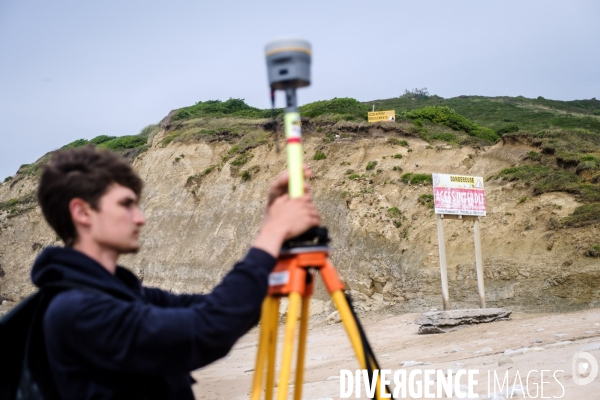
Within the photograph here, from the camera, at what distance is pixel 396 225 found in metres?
20.3

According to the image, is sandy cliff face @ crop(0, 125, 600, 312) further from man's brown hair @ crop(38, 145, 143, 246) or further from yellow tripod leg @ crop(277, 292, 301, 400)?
man's brown hair @ crop(38, 145, 143, 246)

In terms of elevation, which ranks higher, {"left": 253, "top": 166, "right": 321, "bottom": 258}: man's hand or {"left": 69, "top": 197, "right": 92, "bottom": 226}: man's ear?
{"left": 69, "top": 197, "right": 92, "bottom": 226}: man's ear

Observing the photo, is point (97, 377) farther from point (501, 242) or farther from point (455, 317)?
point (501, 242)

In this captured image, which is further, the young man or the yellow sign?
the yellow sign

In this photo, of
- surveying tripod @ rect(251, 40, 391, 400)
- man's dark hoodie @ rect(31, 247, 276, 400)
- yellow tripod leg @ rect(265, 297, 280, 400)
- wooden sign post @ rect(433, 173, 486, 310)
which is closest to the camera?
man's dark hoodie @ rect(31, 247, 276, 400)

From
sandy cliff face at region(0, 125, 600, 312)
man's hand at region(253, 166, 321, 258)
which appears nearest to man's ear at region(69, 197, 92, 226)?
man's hand at region(253, 166, 321, 258)

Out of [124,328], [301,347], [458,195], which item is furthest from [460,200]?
[124,328]

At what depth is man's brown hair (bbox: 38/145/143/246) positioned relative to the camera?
1723 mm

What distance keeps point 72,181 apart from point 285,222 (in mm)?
588

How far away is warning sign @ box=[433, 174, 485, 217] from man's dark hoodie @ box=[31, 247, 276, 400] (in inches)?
516

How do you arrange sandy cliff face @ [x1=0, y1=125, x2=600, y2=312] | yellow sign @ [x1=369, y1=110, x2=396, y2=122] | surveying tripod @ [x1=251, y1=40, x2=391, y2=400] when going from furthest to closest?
1. yellow sign @ [x1=369, y1=110, x2=396, y2=122]
2. sandy cliff face @ [x1=0, y1=125, x2=600, y2=312]
3. surveying tripod @ [x1=251, y1=40, x2=391, y2=400]

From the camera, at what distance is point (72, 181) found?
172cm

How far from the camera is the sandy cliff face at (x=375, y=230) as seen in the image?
1553cm

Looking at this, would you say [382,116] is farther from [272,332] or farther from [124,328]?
[124,328]
